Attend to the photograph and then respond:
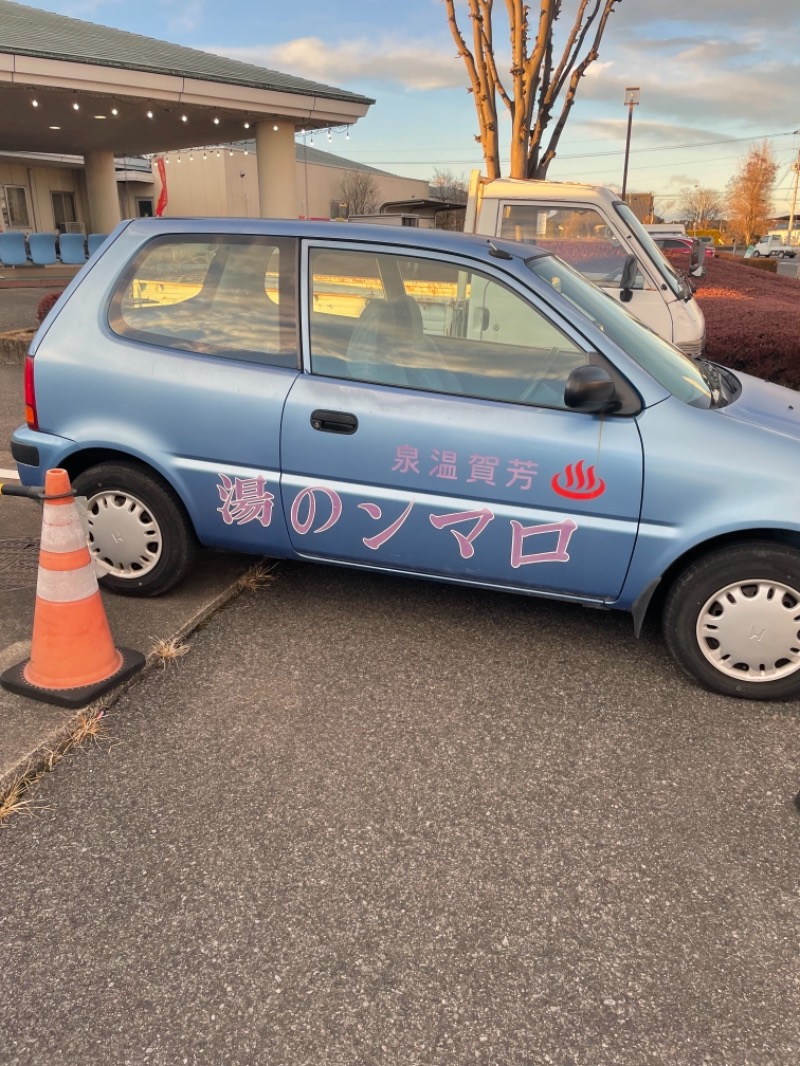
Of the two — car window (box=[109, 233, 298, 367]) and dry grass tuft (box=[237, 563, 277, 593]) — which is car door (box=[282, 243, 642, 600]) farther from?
dry grass tuft (box=[237, 563, 277, 593])

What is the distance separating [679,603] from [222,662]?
73.4 inches

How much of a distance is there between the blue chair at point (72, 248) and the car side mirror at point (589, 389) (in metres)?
24.2

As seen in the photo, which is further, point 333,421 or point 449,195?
point 449,195

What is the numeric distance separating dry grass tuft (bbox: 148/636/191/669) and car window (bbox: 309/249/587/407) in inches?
51.4

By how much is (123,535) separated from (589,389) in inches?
86.0

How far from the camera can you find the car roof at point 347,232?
3.38m

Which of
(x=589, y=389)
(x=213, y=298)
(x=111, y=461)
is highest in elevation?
(x=213, y=298)

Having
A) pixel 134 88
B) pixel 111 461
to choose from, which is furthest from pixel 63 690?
pixel 134 88

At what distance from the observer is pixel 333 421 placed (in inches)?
130

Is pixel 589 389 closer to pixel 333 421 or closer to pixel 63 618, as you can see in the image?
pixel 333 421

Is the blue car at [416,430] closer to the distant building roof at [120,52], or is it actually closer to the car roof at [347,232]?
the car roof at [347,232]

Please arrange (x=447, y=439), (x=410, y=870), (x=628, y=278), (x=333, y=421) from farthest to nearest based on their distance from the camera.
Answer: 1. (x=628, y=278)
2. (x=333, y=421)
3. (x=447, y=439)
4. (x=410, y=870)

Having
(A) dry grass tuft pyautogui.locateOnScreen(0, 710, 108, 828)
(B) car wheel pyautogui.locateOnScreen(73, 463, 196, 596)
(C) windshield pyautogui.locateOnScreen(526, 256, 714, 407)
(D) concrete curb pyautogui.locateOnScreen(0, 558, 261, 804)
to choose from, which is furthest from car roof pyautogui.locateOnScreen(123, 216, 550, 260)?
(A) dry grass tuft pyautogui.locateOnScreen(0, 710, 108, 828)

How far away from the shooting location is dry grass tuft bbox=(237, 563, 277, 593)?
404 cm
